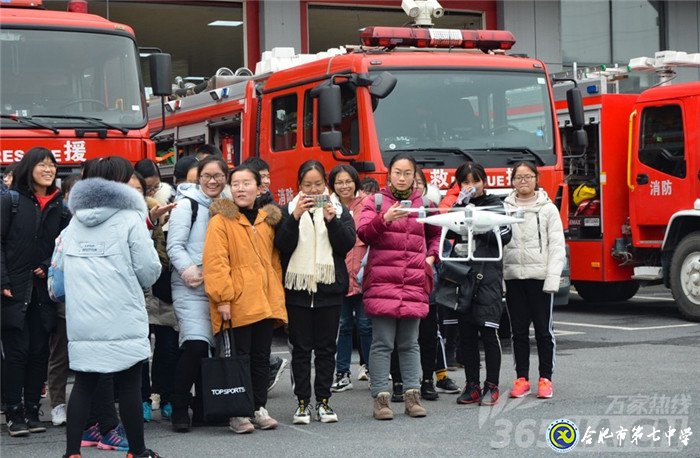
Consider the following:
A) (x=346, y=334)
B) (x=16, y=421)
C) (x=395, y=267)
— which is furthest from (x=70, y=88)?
(x=395, y=267)

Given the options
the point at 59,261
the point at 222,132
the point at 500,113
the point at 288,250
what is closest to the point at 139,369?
the point at 59,261

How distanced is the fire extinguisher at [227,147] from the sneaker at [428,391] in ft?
17.9

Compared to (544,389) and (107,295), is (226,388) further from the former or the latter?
(544,389)

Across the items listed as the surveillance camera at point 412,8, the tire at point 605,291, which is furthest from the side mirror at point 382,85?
the tire at point 605,291

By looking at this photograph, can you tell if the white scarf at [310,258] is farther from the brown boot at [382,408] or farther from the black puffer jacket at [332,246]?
the brown boot at [382,408]

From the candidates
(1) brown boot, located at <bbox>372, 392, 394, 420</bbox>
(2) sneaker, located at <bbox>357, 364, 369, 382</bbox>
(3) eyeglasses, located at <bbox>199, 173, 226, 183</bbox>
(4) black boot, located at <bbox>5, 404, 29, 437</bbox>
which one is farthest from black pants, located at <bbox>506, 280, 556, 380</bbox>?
(4) black boot, located at <bbox>5, 404, 29, 437</bbox>

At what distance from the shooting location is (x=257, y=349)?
761 centimetres

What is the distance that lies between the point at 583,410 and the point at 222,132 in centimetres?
690

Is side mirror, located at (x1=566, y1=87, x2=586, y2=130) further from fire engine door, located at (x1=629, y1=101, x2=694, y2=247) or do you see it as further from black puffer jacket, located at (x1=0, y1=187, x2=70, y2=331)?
black puffer jacket, located at (x1=0, y1=187, x2=70, y2=331)

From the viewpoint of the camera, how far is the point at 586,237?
568 inches

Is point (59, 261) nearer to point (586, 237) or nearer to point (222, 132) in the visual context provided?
point (222, 132)

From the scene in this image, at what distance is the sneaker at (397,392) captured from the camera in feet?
28.3

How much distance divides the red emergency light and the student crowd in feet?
11.6

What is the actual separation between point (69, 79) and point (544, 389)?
5044mm
